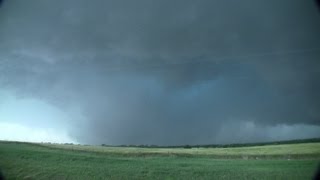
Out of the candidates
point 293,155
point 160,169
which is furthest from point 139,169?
point 293,155

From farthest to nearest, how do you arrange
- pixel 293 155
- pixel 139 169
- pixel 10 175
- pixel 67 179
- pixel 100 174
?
1. pixel 293 155
2. pixel 139 169
3. pixel 100 174
4. pixel 67 179
5. pixel 10 175

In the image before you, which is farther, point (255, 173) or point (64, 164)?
point (64, 164)

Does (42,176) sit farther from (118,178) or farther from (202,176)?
(202,176)

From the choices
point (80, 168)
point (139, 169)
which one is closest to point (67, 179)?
point (80, 168)

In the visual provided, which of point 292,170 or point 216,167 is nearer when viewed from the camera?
point 292,170

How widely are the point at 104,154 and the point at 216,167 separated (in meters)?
9.12

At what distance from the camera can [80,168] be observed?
20969 millimetres

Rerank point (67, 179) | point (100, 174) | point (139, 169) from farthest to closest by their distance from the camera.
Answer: point (139, 169) < point (100, 174) < point (67, 179)

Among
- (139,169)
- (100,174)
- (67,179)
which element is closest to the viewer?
(67,179)

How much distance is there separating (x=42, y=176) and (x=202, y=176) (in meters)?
6.21

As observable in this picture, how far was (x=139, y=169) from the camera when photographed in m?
21.9

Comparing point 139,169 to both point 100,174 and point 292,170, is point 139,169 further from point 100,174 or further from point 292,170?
point 292,170

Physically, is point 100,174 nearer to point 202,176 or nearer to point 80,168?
point 80,168

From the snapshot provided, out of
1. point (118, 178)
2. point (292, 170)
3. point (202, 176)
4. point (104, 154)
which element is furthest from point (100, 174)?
point (104, 154)
